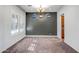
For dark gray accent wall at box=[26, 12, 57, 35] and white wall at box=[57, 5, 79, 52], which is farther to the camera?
dark gray accent wall at box=[26, 12, 57, 35]

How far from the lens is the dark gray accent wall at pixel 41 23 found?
33.5ft

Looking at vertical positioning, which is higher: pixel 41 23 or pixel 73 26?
pixel 41 23

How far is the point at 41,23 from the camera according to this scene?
10281mm

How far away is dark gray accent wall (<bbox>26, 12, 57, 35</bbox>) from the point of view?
10219 mm

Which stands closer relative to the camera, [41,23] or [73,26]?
[73,26]

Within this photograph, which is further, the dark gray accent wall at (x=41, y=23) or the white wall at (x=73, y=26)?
the dark gray accent wall at (x=41, y=23)
